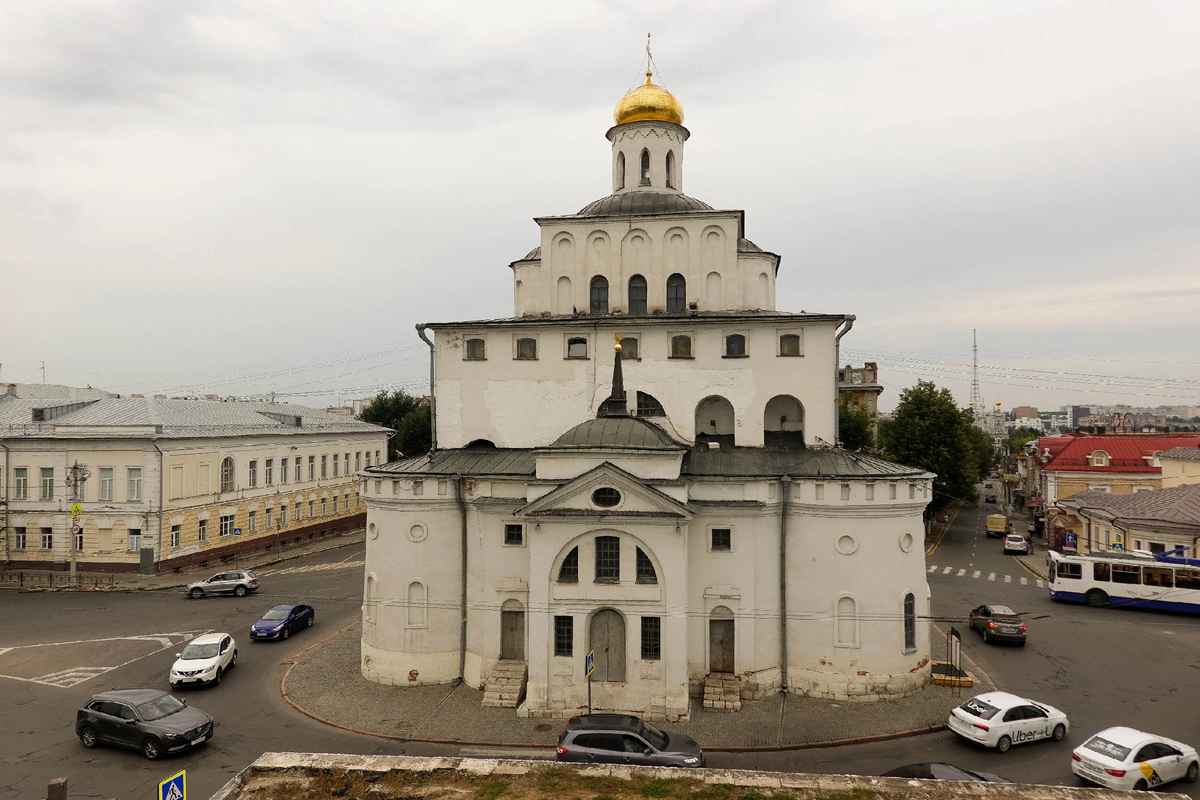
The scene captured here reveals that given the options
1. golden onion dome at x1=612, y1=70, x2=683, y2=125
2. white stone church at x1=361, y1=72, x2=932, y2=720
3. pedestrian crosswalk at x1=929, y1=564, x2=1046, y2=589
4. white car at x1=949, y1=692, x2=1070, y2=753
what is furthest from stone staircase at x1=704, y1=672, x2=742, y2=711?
pedestrian crosswalk at x1=929, y1=564, x2=1046, y2=589

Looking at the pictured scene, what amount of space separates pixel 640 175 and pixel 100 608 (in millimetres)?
31489

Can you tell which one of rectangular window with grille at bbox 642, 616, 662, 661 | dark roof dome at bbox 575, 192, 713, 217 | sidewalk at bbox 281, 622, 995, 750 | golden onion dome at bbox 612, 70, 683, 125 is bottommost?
sidewalk at bbox 281, 622, 995, 750

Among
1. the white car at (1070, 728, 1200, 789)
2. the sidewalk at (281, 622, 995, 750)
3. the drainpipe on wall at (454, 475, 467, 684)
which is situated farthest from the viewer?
the drainpipe on wall at (454, 475, 467, 684)

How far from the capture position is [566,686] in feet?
Result: 69.2

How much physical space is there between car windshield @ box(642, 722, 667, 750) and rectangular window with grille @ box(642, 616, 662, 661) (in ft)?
11.2

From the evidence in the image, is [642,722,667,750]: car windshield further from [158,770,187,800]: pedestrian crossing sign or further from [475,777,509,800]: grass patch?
[158,770,187,800]: pedestrian crossing sign

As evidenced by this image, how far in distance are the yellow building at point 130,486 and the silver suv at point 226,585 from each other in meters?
5.65

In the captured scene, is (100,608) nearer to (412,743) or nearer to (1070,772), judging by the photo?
(412,743)

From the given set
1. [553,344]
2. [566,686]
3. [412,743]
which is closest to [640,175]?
[553,344]

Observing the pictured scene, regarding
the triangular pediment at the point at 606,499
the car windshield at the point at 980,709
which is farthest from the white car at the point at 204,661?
the car windshield at the point at 980,709

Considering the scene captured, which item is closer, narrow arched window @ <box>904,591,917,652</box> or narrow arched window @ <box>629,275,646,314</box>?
narrow arched window @ <box>904,591,917,652</box>

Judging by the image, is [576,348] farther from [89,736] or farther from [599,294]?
[89,736]

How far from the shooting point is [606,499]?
21.2 metres

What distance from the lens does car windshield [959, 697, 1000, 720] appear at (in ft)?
59.8
